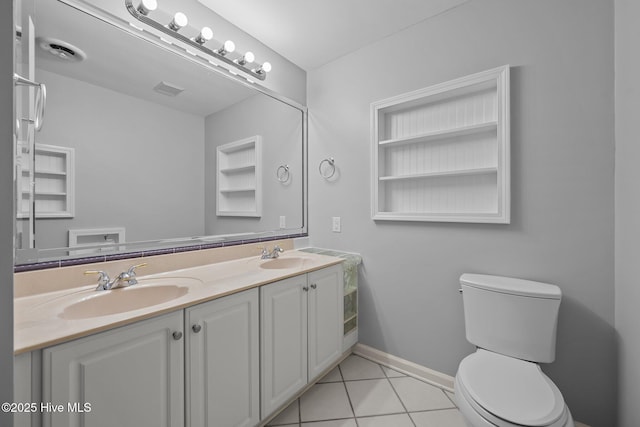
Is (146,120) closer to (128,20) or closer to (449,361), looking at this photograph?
(128,20)

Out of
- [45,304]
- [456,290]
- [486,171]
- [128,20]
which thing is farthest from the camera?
[456,290]

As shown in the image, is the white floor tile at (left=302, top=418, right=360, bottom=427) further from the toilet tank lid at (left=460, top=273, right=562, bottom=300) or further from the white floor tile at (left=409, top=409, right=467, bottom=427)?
the toilet tank lid at (left=460, top=273, right=562, bottom=300)

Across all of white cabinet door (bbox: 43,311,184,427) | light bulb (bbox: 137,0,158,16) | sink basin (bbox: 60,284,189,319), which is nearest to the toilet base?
white cabinet door (bbox: 43,311,184,427)

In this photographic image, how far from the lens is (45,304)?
977 millimetres

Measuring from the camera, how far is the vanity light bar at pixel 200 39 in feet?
4.42

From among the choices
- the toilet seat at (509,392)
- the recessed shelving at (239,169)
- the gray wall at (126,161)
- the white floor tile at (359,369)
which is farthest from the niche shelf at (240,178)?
the toilet seat at (509,392)

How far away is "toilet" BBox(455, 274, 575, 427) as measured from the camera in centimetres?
97

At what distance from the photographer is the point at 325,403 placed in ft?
5.21

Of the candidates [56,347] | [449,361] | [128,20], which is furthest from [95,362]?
[449,361]

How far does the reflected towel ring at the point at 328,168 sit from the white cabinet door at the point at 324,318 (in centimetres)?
81

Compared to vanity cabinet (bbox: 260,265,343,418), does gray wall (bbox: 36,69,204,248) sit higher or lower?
higher

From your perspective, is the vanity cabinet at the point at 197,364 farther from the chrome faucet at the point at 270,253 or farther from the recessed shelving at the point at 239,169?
the recessed shelving at the point at 239,169

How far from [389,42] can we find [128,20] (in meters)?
1.63

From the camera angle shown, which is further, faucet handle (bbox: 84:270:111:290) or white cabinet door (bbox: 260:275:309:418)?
white cabinet door (bbox: 260:275:309:418)
